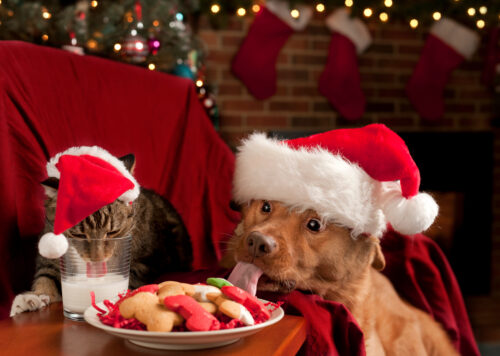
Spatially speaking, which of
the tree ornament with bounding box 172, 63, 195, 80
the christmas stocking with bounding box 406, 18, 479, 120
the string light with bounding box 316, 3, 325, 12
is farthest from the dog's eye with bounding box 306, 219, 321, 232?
the christmas stocking with bounding box 406, 18, 479, 120

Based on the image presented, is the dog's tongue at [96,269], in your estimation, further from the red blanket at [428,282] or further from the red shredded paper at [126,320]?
the red blanket at [428,282]

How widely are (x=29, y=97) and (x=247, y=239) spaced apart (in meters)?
0.66

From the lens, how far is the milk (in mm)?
955

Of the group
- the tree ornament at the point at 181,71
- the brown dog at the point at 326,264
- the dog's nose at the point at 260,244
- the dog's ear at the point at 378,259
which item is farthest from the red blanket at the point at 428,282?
the tree ornament at the point at 181,71

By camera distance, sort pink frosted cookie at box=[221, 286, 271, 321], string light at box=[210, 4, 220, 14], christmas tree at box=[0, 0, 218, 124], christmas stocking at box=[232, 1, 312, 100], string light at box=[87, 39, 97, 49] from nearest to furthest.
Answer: pink frosted cookie at box=[221, 286, 271, 321] → christmas tree at box=[0, 0, 218, 124] → string light at box=[87, 39, 97, 49] → string light at box=[210, 4, 220, 14] → christmas stocking at box=[232, 1, 312, 100]

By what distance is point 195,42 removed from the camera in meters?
2.95

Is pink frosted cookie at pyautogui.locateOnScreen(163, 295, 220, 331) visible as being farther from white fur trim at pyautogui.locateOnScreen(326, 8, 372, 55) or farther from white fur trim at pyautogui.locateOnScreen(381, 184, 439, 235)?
white fur trim at pyautogui.locateOnScreen(326, 8, 372, 55)

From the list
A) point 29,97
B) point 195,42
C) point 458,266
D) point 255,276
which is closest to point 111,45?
point 195,42

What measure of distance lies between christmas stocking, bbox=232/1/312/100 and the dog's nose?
2173mm

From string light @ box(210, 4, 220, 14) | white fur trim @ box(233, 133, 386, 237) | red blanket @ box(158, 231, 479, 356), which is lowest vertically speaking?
red blanket @ box(158, 231, 479, 356)

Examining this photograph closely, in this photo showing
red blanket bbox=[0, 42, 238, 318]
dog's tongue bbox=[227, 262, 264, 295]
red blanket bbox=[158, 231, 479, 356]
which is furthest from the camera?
red blanket bbox=[158, 231, 479, 356]

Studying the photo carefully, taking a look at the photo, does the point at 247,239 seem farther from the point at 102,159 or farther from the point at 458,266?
the point at 458,266

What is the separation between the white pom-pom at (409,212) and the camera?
1162 mm

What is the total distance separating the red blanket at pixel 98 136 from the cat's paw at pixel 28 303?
0.53 feet
